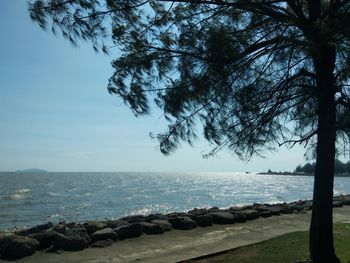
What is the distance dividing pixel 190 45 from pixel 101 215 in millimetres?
24832

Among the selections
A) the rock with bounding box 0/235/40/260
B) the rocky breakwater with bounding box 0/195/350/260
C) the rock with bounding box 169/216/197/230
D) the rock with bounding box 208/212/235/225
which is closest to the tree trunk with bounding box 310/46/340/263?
the rocky breakwater with bounding box 0/195/350/260

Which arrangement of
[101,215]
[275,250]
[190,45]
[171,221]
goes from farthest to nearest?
[101,215] < [171,221] < [275,250] < [190,45]

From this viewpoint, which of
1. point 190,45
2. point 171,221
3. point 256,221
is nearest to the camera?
point 190,45

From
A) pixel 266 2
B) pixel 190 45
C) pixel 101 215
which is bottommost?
pixel 101 215

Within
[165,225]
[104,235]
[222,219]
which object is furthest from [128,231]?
[222,219]

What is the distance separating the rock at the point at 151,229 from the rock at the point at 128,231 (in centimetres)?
24

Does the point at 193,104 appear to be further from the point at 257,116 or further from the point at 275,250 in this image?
the point at 275,250

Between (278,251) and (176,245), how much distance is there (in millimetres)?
2251

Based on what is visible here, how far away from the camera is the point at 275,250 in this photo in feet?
34.3

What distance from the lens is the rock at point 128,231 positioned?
39.6ft

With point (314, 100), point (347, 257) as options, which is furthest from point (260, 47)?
point (347, 257)

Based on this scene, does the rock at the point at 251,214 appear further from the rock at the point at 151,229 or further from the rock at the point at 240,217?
the rock at the point at 151,229

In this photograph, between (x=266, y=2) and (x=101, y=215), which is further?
(x=101, y=215)

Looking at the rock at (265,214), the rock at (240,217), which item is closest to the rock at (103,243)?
the rock at (240,217)
